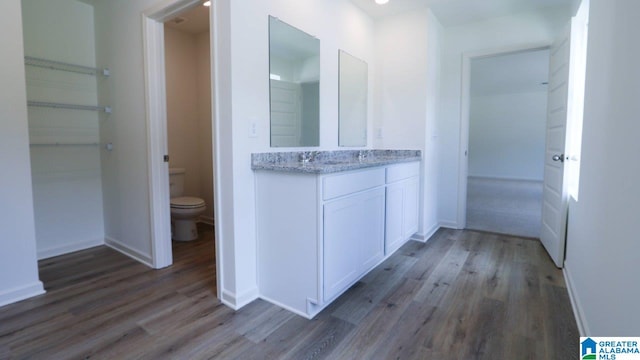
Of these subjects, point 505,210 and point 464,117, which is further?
point 505,210

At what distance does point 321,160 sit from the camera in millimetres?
2762

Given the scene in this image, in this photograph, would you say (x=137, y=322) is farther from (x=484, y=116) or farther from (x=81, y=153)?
(x=484, y=116)

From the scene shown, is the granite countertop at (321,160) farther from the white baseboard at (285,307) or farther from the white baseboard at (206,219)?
the white baseboard at (206,219)

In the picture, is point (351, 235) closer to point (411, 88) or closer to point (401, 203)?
point (401, 203)

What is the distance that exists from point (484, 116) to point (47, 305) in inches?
415

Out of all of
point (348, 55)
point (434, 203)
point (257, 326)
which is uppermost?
point (348, 55)

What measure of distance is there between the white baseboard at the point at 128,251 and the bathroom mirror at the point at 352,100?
1978mm

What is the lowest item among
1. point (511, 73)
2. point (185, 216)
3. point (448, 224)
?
point (448, 224)

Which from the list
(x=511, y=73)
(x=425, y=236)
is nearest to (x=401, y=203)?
(x=425, y=236)

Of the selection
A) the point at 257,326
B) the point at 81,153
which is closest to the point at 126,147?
the point at 81,153

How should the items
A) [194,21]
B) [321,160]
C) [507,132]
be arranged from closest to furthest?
[321,160] → [194,21] → [507,132]

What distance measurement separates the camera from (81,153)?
3.05 m

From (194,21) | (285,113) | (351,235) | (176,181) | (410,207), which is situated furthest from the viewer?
(176,181)

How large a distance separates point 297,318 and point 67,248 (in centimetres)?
249
